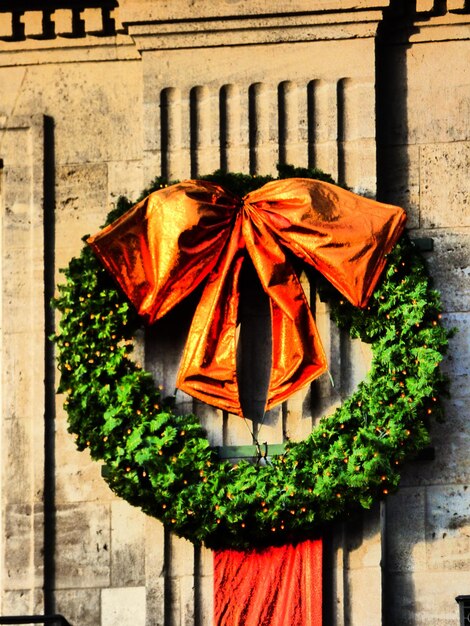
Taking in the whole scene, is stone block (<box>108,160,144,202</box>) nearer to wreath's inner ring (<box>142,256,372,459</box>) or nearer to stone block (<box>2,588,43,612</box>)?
wreath's inner ring (<box>142,256,372,459</box>)

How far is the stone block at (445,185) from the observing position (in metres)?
20.8

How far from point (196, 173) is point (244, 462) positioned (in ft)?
8.61

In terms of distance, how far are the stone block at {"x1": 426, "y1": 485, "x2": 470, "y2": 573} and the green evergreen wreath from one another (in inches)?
26.5

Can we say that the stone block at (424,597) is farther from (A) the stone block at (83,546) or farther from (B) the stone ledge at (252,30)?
(B) the stone ledge at (252,30)

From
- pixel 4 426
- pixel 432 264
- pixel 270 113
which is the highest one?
pixel 270 113

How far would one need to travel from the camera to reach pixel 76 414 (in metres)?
19.9

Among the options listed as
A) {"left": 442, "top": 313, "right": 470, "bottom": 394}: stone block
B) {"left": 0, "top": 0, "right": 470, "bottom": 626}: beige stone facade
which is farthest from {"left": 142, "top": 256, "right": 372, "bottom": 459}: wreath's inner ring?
{"left": 442, "top": 313, "right": 470, "bottom": 394}: stone block

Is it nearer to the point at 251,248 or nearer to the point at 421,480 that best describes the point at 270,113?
the point at 251,248

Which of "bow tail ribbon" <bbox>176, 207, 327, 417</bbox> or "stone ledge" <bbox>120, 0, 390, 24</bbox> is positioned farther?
"stone ledge" <bbox>120, 0, 390, 24</bbox>

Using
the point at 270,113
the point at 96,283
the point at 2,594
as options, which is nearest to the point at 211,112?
the point at 270,113

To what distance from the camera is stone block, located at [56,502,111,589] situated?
20375 millimetres

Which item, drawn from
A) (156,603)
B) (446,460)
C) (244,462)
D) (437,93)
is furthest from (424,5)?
(156,603)

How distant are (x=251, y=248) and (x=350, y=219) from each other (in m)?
0.88

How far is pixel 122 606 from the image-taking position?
20.3 m
